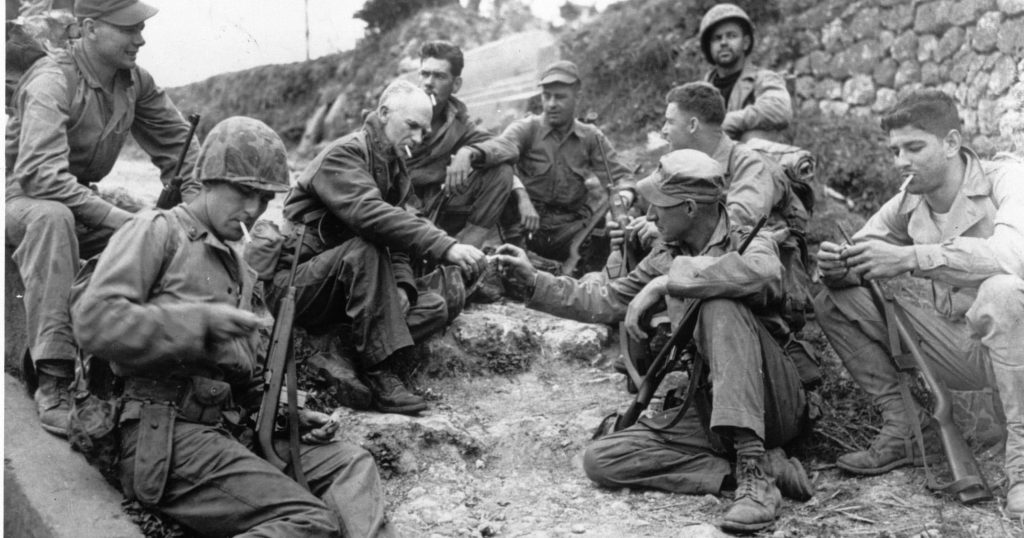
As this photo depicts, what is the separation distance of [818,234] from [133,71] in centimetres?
532

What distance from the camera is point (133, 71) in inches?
223

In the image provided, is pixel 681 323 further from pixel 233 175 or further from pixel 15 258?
pixel 15 258

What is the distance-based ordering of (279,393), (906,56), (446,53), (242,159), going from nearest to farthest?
1. (242,159)
2. (279,393)
3. (446,53)
4. (906,56)

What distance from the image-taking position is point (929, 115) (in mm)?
4586

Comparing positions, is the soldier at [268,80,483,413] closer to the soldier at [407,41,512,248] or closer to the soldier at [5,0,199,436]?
the soldier at [5,0,199,436]

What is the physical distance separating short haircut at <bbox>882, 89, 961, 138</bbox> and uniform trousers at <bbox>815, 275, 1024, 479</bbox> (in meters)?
0.80

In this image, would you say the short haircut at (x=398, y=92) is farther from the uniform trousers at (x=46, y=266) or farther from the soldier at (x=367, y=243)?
the uniform trousers at (x=46, y=266)

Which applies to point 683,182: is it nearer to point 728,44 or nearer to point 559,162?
point 559,162

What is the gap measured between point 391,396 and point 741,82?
166 inches

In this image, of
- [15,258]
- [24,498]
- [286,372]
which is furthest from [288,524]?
[15,258]

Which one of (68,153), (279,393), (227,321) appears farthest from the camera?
(68,153)

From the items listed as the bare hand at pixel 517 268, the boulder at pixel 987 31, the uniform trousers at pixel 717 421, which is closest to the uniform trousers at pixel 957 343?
the uniform trousers at pixel 717 421

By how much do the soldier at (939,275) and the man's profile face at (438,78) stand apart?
Answer: 3.57 metres

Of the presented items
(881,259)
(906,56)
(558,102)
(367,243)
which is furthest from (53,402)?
(906,56)
